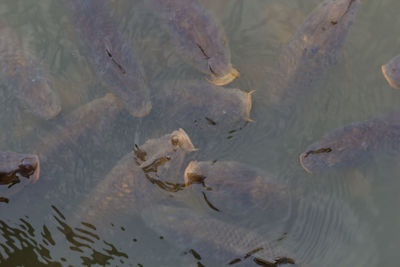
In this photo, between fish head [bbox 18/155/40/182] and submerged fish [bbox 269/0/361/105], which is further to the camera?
submerged fish [bbox 269/0/361/105]

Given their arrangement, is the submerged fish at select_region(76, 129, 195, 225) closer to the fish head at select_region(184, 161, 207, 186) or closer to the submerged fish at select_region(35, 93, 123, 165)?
the fish head at select_region(184, 161, 207, 186)

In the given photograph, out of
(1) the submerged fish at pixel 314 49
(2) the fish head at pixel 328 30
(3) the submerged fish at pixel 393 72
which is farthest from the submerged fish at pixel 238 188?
(3) the submerged fish at pixel 393 72

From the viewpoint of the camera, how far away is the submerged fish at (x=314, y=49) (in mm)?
3303

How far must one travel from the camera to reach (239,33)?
3686 mm

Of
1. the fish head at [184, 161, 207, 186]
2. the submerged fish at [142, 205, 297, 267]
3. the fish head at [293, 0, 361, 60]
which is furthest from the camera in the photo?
the fish head at [293, 0, 361, 60]

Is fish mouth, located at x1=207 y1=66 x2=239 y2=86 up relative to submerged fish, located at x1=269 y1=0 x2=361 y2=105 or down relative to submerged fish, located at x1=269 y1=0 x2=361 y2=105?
down

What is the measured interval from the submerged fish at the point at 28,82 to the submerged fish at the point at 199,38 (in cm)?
117

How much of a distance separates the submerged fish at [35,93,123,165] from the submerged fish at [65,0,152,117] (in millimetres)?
131

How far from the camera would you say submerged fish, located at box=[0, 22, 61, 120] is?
3396 millimetres

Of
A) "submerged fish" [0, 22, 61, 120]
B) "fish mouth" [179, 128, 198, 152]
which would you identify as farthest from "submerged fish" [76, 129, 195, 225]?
"submerged fish" [0, 22, 61, 120]

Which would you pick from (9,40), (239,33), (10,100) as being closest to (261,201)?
(239,33)

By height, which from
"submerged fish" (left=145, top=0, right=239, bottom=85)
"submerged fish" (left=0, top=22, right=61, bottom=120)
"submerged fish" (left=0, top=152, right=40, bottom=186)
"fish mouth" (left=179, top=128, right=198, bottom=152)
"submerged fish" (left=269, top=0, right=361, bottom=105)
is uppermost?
"submerged fish" (left=269, top=0, right=361, bottom=105)

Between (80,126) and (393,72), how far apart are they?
2666 mm

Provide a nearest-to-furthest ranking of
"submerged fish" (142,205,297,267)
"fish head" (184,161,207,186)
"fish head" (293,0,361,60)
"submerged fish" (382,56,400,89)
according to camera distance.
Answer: "submerged fish" (142,205,297,267) → "fish head" (184,161,207,186) → "fish head" (293,0,361,60) → "submerged fish" (382,56,400,89)
